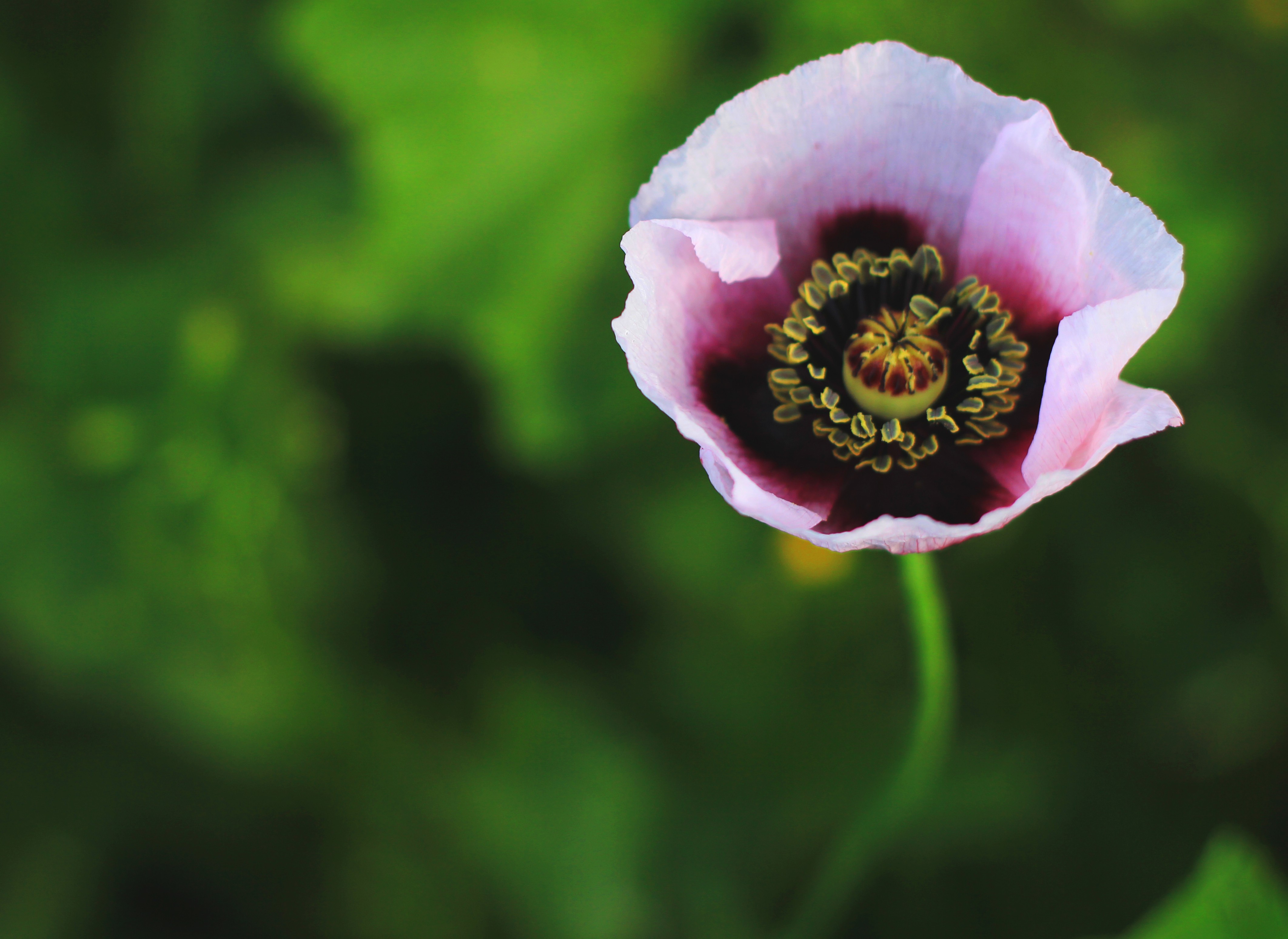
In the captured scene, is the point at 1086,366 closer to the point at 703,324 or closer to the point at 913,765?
the point at 703,324

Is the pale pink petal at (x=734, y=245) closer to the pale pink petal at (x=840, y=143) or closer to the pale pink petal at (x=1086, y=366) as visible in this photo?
the pale pink petal at (x=840, y=143)

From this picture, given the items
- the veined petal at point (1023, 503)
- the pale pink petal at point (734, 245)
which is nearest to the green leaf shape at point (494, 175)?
the pale pink petal at point (734, 245)

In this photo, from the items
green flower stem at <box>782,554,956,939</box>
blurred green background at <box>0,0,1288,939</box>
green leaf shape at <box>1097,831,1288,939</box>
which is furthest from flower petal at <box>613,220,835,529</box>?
blurred green background at <box>0,0,1288,939</box>

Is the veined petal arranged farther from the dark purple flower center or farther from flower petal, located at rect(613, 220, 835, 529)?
the dark purple flower center

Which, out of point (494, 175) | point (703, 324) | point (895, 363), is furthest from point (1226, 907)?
point (494, 175)

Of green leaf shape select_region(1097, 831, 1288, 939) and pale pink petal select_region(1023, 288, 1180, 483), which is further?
green leaf shape select_region(1097, 831, 1288, 939)
